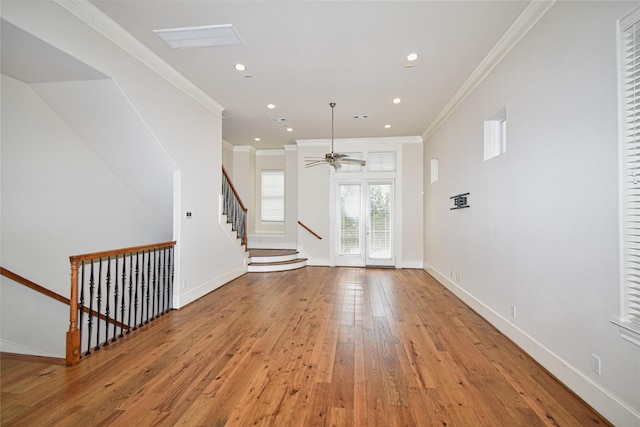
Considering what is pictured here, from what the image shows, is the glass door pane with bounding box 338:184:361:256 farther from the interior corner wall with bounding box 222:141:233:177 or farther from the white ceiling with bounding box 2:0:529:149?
the interior corner wall with bounding box 222:141:233:177

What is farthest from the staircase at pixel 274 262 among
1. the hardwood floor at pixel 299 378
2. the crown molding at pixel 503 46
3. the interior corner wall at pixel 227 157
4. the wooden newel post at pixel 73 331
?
the crown molding at pixel 503 46

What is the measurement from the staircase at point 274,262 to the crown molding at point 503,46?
4.65 m

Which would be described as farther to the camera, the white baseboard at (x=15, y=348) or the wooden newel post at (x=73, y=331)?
the white baseboard at (x=15, y=348)

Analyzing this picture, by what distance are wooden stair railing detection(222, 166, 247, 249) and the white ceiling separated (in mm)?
1391

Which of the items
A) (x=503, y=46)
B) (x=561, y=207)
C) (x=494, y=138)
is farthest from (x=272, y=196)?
(x=561, y=207)

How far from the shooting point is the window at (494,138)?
3.68 m

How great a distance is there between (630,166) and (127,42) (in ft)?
14.9

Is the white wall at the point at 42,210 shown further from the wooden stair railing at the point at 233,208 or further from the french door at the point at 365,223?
the french door at the point at 365,223

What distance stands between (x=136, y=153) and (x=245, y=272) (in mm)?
3361

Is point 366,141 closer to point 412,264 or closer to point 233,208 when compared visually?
point 412,264

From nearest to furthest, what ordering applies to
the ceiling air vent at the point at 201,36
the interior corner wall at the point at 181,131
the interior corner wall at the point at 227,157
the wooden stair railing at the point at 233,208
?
the interior corner wall at the point at 181,131 < the ceiling air vent at the point at 201,36 < the wooden stair railing at the point at 233,208 < the interior corner wall at the point at 227,157

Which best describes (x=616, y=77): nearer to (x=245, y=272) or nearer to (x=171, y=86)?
(x=171, y=86)

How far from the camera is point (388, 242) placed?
24.1ft

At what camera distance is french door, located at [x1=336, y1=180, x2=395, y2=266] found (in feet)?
24.1
